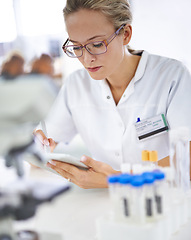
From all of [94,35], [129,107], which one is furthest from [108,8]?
[129,107]

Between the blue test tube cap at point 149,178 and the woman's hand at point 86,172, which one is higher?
the blue test tube cap at point 149,178

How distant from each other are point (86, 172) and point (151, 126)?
50 cm

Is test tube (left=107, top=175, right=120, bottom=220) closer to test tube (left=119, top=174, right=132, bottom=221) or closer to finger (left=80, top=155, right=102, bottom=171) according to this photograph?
test tube (left=119, top=174, right=132, bottom=221)

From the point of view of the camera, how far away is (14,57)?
916mm

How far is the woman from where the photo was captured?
68.1 inches

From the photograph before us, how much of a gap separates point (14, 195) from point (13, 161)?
0.09 m

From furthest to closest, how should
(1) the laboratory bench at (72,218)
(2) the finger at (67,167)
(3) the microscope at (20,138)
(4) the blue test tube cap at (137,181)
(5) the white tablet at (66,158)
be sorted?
(2) the finger at (67,167)
(5) the white tablet at (66,158)
(1) the laboratory bench at (72,218)
(4) the blue test tube cap at (137,181)
(3) the microscope at (20,138)

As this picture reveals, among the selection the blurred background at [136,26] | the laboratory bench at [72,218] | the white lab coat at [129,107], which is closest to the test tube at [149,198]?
the laboratory bench at [72,218]

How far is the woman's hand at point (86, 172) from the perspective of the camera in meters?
1.66

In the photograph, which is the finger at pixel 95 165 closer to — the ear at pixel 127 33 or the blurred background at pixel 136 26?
the ear at pixel 127 33

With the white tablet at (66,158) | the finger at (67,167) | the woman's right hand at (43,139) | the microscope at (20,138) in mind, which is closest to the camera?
the microscope at (20,138)

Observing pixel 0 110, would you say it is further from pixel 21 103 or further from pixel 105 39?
pixel 105 39

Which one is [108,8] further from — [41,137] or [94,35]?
[41,137]

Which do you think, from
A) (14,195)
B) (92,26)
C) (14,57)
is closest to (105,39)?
(92,26)
